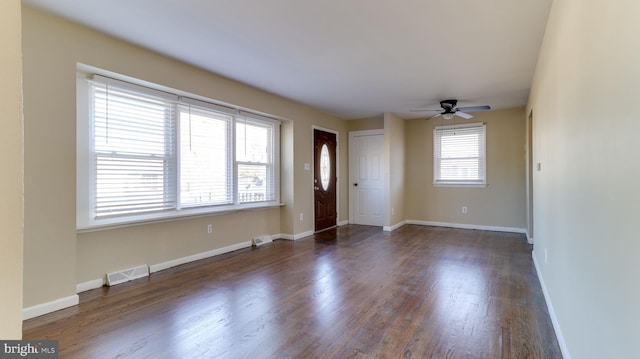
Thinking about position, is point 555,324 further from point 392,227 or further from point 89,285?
point 392,227

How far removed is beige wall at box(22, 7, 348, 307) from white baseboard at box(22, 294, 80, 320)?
1.6 inches

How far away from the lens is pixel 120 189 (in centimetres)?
347

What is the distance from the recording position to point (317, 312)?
2.67m

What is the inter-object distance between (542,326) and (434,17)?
2.63 m

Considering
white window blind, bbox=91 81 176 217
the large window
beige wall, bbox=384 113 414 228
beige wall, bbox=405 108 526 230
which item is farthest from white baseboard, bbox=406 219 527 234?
white window blind, bbox=91 81 176 217

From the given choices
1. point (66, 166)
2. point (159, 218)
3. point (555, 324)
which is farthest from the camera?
point (159, 218)

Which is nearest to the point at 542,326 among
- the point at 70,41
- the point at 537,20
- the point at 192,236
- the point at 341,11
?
the point at 537,20

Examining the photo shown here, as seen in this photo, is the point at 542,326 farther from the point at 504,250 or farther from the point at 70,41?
the point at 70,41

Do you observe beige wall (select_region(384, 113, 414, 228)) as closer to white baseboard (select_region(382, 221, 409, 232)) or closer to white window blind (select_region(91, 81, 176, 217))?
white baseboard (select_region(382, 221, 409, 232))

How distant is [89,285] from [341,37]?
3.50 metres

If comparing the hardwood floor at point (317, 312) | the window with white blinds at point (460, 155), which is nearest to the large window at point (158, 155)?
the hardwood floor at point (317, 312)

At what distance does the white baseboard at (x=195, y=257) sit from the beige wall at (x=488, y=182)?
4.19 m

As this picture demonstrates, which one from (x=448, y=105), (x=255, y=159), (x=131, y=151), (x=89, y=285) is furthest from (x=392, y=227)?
(x=89, y=285)

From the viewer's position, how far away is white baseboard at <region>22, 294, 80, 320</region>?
258 centimetres
